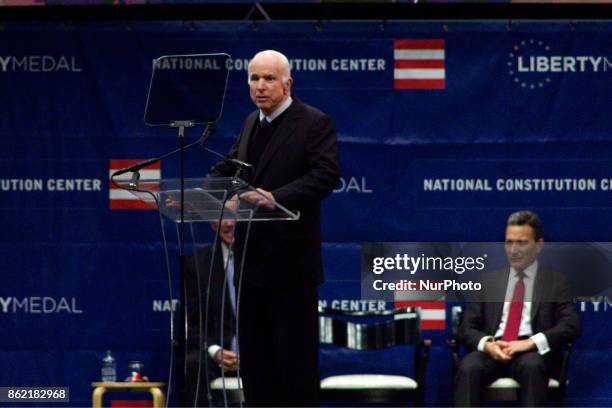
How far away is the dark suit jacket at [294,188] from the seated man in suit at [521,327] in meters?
1.46

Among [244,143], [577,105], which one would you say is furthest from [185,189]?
[577,105]

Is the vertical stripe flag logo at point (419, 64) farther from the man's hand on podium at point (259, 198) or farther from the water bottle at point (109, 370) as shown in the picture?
the man's hand on podium at point (259, 198)

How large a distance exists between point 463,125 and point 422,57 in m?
0.49

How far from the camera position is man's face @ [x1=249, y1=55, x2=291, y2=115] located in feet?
14.7

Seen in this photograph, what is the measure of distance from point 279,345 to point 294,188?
0.66m

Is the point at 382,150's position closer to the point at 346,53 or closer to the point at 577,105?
the point at 346,53

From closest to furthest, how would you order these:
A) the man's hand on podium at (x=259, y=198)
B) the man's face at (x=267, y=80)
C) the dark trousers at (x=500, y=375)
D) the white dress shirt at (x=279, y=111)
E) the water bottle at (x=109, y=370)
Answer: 1. the man's hand on podium at (x=259, y=198)
2. the man's face at (x=267, y=80)
3. the white dress shirt at (x=279, y=111)
4. the dark trousers at (x=500, y=375)
5. the water bottle at (x=109, y=370)

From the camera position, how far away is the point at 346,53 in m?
6.46

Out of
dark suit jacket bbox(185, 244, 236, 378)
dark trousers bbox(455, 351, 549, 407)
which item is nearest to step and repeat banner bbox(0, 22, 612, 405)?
dark suit jacket bbox(185, 244, 236, 378)

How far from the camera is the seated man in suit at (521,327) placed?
221 inches

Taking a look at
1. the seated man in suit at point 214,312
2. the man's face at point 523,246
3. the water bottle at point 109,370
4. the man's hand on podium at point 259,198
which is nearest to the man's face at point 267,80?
the man's hand on podium at point 259,198

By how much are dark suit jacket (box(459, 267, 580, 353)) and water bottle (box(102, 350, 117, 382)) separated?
83.6 inches

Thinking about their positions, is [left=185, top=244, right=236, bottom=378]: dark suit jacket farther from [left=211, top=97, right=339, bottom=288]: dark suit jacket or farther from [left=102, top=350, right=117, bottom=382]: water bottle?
[left=211, top=97, right=339, bottom=288]: dark suit jacket

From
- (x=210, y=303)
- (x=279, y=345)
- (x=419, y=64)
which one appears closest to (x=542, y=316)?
(x=419, y=64)
